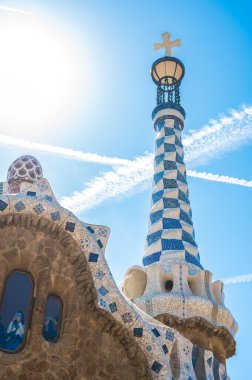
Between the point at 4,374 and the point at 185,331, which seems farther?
the point at 185,331

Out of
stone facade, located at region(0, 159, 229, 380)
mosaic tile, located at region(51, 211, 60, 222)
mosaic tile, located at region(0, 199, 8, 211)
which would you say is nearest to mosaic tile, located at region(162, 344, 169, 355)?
stone facade, located at region(0, 159, 229, 380)

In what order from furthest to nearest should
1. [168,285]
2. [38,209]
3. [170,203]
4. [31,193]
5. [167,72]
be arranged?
[167,72]
[170,203]
[168,285]
[31,193]
[38,209]

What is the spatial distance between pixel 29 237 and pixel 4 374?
1.30m

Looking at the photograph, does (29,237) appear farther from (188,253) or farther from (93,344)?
(188,253)

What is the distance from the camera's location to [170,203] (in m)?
9.16

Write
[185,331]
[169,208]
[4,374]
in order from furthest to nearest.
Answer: [169,208] → [185,331] → [4,374]

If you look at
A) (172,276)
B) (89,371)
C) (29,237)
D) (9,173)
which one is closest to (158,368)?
(89,371)

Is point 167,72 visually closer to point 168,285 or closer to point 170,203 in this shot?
point 170,203

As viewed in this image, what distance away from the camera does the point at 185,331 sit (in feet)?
24.4

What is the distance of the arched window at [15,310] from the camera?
17.4 ft

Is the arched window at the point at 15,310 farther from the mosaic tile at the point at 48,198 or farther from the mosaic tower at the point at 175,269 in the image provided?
the mosaic tower at the point at 175,269

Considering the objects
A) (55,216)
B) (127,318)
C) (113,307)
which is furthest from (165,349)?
(55,216)

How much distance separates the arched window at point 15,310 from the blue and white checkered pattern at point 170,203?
122 inches

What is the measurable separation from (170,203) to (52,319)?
3973mm
